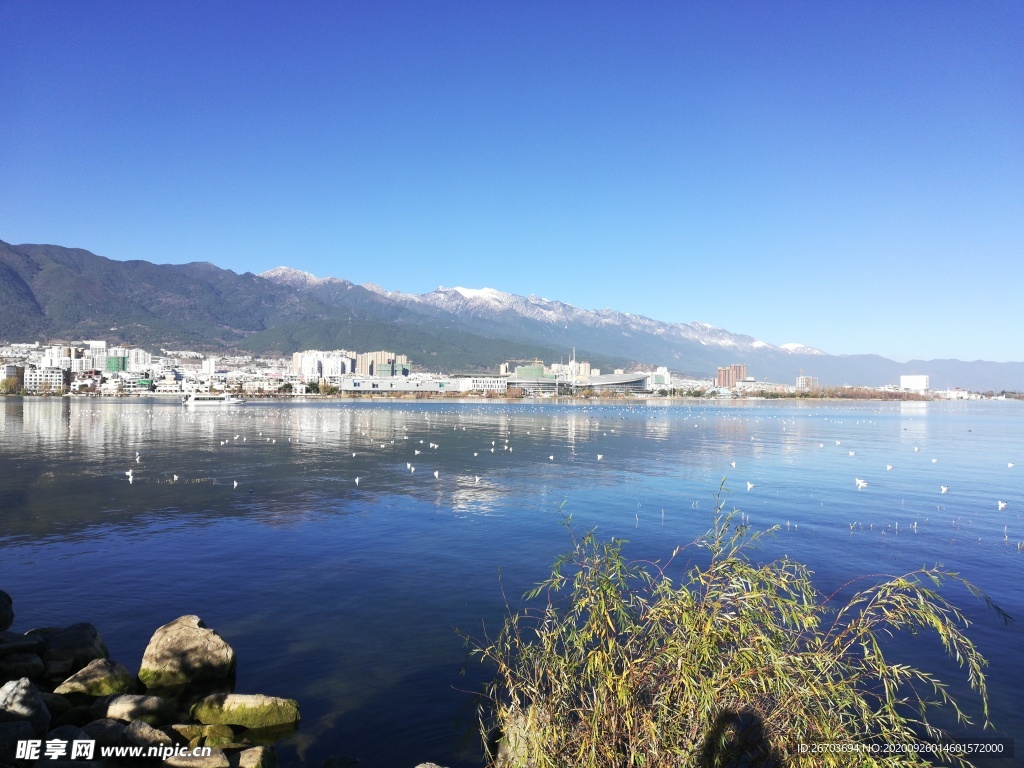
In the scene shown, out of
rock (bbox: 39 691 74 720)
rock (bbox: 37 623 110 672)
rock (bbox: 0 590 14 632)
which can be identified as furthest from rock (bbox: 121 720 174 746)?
rock (bbox: 0 590 14 632)

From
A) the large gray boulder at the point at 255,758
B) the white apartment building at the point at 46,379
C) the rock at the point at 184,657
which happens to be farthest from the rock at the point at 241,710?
the white apartment building at the point at 46,379

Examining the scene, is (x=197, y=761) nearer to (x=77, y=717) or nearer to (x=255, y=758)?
(x=255, y=758)

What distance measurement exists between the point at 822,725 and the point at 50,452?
33.4 meters

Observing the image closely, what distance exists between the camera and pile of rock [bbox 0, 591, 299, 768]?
513 centimetres

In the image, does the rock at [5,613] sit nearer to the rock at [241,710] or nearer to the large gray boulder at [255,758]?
the rock at [241,710]

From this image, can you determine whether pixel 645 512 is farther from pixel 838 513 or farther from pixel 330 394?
pixel 330 394

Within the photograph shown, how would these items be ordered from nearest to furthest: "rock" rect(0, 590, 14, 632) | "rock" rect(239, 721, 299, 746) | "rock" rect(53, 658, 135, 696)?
"rock" rect(239, 721, 299, 746) → "rock" rect(53, 658, 135, 696) → "rock" rect(0, 590, 14, 632)

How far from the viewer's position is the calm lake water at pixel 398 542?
728 centimetres

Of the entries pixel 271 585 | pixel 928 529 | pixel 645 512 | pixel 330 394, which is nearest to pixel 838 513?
pixel 928 529

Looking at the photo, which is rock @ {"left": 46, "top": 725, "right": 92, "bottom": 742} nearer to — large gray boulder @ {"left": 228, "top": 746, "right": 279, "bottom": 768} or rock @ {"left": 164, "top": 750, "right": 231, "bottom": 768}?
rock @ {"left": 164, "top": 750, "right": 231, "bottom": 768}

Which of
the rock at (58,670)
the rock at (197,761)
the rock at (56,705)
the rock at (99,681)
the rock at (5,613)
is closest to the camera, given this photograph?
the rock at (197,761)

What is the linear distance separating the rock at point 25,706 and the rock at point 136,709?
20.1 inches

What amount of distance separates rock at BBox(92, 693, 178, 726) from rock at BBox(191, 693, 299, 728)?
26cm

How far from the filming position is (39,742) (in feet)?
15.9
